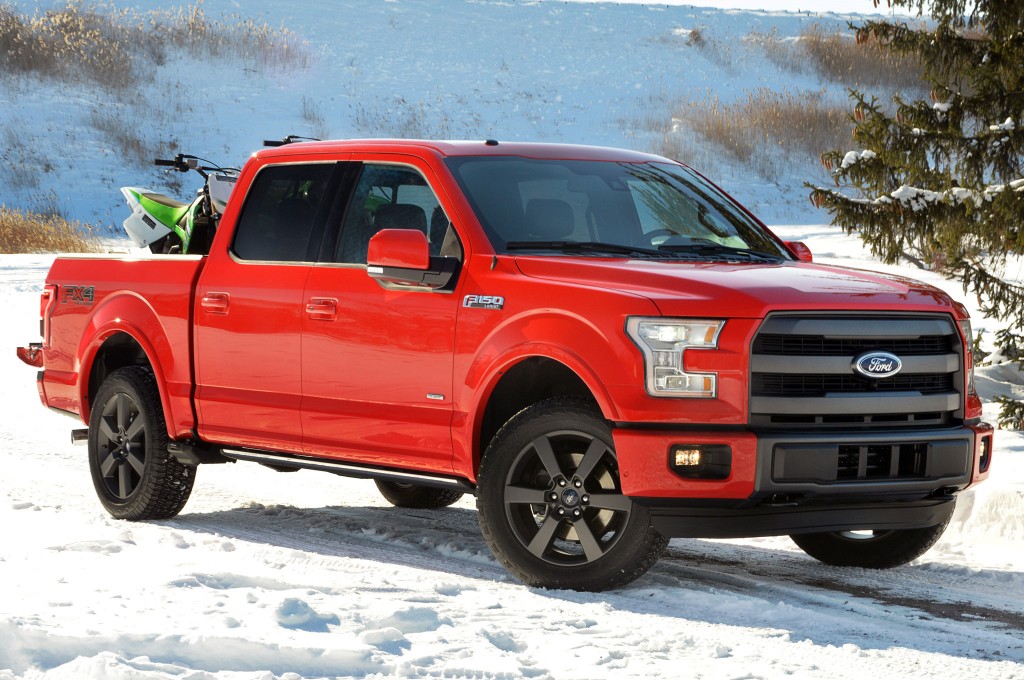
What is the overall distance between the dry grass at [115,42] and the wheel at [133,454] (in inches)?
1304

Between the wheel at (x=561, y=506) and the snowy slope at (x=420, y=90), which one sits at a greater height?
the snowy slope at (x=420, y=90)

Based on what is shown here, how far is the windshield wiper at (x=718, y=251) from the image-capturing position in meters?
6.79

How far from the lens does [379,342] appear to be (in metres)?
6.80

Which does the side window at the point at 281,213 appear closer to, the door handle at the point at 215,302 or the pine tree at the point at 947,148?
the door handle at the point at 215,302

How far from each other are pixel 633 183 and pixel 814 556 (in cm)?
202

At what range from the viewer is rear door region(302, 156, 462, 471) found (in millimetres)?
6609

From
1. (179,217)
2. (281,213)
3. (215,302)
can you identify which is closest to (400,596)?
(215,302)

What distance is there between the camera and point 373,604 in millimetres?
5738

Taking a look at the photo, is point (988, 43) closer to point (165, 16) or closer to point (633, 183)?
point (633, 183)

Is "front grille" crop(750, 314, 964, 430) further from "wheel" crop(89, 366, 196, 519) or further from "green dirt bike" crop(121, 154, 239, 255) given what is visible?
"green dirt bike" crop(121, 154, 239, 255)

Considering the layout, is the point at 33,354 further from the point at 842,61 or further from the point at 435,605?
the point at 842,61

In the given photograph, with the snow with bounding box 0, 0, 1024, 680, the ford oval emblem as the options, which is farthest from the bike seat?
the ford oval emblem

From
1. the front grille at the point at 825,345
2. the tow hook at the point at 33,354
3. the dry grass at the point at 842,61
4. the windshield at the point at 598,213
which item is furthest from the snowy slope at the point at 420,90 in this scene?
the front grille at the point at 825,345

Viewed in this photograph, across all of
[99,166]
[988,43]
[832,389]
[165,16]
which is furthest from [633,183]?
[165,16]
